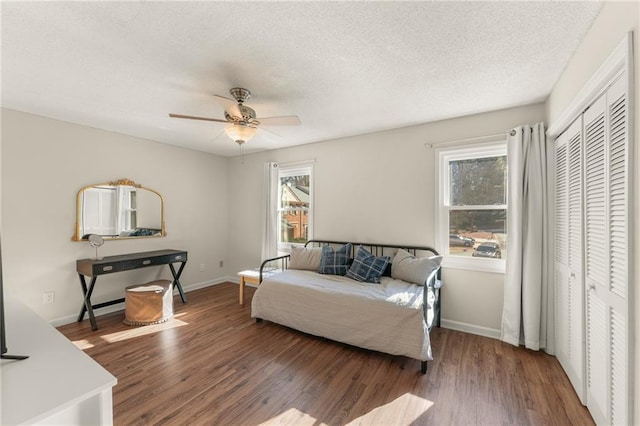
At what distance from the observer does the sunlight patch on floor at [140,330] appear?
2863 mm

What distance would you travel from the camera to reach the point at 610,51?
1.42 metres

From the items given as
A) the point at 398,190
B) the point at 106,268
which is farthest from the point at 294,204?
the point at 106,268

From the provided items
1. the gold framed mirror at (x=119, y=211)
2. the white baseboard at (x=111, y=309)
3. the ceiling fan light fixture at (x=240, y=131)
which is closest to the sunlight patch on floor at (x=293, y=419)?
the ceiling fan light fixture at (x=240, y=131)

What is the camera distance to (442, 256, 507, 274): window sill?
114 inches

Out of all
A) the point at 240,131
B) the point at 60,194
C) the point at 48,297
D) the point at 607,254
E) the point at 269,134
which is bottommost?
the point at 48,297

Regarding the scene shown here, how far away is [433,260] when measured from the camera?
2.95 metres

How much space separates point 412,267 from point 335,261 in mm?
942

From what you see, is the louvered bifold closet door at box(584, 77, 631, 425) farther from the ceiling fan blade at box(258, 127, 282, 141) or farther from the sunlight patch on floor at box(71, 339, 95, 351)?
the sunlight patch on floor at box(71, 339, 95, 351)

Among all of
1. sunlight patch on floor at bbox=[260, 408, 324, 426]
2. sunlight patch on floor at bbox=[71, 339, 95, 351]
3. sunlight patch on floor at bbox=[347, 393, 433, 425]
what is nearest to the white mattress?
sunlight patch on floor at bbox=[347, 393, 433, 425]

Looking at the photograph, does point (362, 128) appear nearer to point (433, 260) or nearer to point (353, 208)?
point (353, 208)

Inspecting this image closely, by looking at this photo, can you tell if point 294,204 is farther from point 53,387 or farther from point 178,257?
point 53,387

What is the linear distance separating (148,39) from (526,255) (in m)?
3.51

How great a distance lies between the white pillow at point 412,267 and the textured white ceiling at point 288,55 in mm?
1600

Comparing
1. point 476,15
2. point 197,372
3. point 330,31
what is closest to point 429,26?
point 476,15
